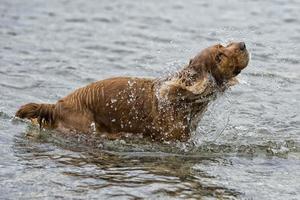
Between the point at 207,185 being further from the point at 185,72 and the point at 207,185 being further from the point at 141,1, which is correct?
the point at 141,1

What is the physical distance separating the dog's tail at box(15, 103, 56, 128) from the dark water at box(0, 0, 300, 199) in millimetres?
205

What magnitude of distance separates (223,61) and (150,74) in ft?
14.8

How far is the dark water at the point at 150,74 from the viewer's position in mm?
7934

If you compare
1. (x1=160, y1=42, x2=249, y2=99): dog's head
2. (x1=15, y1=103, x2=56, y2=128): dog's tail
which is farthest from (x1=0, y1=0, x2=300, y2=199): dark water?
(x1=160, y1=42, x2=249, y2=99): dog's head

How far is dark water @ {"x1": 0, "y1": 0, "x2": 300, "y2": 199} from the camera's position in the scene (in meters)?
7.93

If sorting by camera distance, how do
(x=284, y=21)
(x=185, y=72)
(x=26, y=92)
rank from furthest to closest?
(x=284, y=21) < (x=26, y=92) < (x=185, y=72)

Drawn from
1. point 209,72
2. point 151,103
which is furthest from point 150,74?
point 209,72

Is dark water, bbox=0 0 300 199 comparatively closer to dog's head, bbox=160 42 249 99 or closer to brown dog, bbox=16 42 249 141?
brown dog, bbox=16 42 249 141

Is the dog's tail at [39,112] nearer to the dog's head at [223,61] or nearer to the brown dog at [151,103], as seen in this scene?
the brown dog at [151,103]

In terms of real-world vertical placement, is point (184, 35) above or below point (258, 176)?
above

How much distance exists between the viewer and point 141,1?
71.5ft

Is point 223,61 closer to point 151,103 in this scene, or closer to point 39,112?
point 151,103

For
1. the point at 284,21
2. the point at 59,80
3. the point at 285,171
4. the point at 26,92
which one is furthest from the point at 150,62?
the point at 285,171

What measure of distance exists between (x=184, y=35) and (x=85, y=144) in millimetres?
8059
